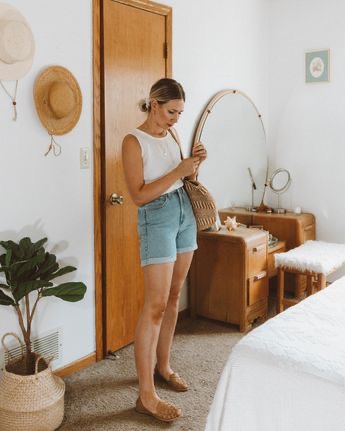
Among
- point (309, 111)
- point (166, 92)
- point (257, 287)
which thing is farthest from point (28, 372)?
point (309, 111)

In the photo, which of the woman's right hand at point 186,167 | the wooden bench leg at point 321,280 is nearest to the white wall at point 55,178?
the woman's right hand at point 186,167

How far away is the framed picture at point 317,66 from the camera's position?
3932 millimetres

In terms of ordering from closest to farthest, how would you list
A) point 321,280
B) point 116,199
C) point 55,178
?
point 55,178, point 116,199, point 321,280

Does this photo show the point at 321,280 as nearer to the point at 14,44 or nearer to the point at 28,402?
the point at 28,402

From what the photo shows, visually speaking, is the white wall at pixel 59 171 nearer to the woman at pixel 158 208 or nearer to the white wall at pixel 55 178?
the white wall at pixel 55 178

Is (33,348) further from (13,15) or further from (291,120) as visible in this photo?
(291,120)

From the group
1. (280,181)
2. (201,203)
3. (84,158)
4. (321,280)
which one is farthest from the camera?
(280,181)

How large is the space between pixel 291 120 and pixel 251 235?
52.0 inches

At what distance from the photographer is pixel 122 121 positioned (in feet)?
9.33

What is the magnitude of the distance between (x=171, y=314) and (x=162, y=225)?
499mm

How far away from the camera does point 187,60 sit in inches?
131

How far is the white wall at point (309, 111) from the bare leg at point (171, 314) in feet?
6.61

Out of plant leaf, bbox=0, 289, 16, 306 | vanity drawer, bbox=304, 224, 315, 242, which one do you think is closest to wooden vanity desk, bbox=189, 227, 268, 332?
vanity drawer, bbox=304, 224, 315, 242

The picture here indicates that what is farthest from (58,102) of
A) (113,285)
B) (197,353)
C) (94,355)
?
(197,353)
